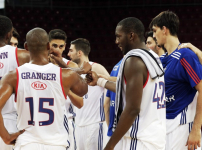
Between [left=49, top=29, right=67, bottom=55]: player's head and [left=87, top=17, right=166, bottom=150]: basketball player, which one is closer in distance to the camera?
[left=87, top=17, right=166, bottom=150]: basketball player

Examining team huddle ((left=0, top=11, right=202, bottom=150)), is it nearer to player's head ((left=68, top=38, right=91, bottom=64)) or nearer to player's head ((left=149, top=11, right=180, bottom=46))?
player's head ((left=149, top=11, right=180, bottom=46))

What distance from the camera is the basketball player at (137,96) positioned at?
2840 mm

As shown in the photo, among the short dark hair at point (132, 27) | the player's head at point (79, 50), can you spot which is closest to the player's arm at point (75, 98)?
the short dark hair at point (132, 27)

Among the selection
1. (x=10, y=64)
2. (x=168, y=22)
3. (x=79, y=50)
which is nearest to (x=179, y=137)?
(x=168, y=22)

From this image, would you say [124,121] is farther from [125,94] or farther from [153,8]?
[153,8]

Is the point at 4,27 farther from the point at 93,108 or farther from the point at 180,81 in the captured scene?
the point at 93,108

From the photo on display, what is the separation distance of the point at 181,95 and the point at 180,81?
0.16m

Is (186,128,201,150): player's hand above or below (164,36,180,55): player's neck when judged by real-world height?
below

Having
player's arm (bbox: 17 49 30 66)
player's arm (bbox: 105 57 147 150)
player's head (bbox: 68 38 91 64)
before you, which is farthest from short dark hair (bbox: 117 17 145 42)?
player's head (bbox: 68 38 91 64)

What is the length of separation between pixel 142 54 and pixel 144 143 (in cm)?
81

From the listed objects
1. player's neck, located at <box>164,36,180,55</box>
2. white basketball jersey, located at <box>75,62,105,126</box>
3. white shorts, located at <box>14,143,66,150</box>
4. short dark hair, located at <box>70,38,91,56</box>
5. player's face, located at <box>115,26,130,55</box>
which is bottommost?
white basketball jersey, located at <box>75,62,105,126</box>

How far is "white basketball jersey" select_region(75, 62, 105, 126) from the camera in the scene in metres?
6.20

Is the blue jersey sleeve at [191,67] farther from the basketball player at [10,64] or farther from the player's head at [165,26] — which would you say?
the basketball player at [10,64]

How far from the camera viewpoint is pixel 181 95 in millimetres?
3787
